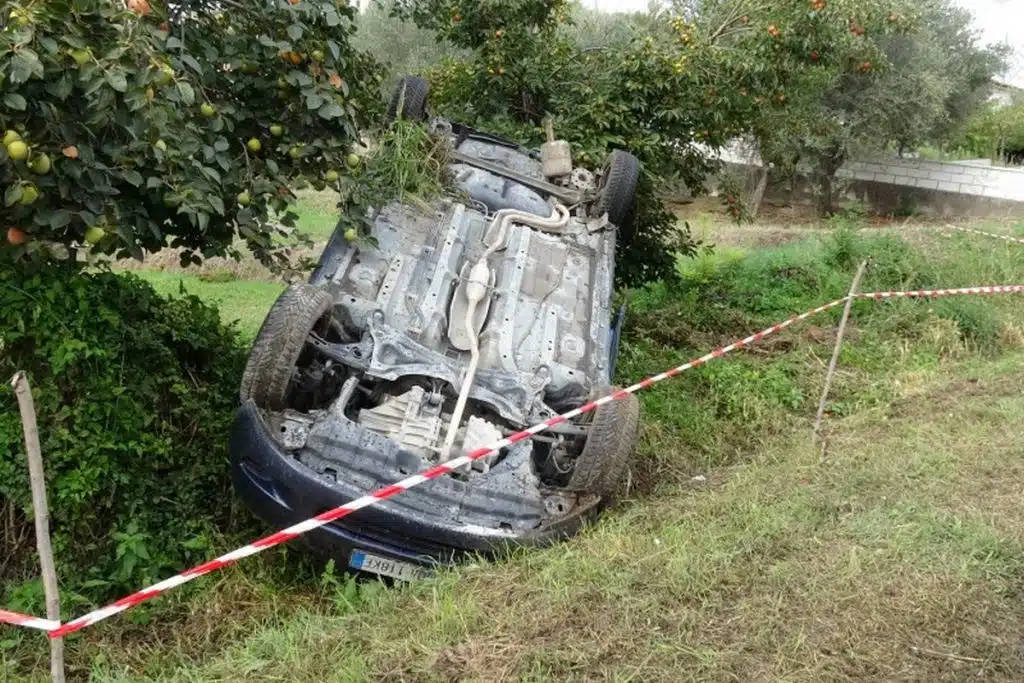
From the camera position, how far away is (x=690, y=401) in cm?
677

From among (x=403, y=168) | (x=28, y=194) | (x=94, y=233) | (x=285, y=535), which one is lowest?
(x=285, y=535)

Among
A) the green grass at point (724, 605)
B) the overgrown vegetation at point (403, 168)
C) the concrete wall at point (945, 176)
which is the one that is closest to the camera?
the green grass at point (724, 605)

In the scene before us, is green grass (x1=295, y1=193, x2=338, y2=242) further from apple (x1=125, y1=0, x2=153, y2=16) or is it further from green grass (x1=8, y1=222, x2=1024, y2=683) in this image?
apple (x1=125, y1=0, x2=153, y2=16)

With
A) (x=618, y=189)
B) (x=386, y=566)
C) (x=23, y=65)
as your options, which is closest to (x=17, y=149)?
(x=23, y=65)

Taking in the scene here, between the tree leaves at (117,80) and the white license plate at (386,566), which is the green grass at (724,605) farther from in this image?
the tree leaves at (117,80)

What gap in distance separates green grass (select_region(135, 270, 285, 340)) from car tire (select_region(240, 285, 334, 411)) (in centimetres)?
445

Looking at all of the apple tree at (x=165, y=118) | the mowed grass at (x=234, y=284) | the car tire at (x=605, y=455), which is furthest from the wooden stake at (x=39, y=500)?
the mowed grass at (x=234, y=284)

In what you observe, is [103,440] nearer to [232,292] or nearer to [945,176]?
[232,292]

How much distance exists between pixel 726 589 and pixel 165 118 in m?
2.75

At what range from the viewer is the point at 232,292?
11.6m

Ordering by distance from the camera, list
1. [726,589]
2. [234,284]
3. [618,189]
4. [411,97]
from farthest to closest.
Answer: [234,284] < [411,97] < [618,189] < [726,589]

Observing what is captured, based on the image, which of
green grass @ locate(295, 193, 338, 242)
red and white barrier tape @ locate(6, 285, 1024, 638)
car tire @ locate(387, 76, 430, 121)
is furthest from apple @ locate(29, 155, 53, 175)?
green grass @ locate(295, 193, 338, 242)

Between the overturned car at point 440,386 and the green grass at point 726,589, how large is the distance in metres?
0.26

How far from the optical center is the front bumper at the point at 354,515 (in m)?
3.68
